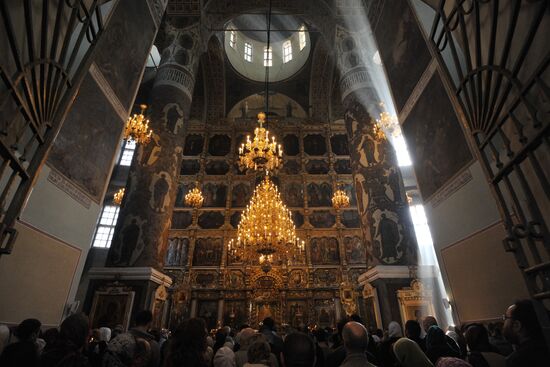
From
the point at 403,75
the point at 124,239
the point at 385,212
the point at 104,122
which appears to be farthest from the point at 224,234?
the point at 403,75

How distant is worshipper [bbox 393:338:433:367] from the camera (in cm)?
241

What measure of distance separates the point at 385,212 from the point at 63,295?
27.9ft

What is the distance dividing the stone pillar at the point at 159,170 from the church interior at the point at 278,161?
0.07 metres

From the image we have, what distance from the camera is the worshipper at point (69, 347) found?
1639mm

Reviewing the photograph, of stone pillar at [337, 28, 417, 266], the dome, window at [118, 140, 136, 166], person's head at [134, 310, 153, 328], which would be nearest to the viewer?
person's head at [134, 310, 153, 328]

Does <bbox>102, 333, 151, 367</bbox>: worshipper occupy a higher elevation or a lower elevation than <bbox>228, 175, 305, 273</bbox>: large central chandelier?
lower

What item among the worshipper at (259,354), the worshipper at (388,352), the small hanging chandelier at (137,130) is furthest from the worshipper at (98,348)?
the small hanging chandelier at (137,130)

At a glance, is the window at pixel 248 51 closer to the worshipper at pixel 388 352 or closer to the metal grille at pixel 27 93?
the metal grille at pixel 27 93

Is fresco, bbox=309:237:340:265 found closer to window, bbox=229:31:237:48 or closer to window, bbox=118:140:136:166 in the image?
window, bbox=118:140:136:166

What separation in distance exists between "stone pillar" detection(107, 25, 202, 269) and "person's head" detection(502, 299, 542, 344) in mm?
9004

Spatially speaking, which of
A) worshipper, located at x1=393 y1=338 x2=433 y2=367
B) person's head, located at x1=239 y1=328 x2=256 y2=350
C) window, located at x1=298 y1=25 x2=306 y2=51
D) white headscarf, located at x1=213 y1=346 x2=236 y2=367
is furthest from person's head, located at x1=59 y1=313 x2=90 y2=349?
window, located at x1=298 y1=25 x2=306 y2=51

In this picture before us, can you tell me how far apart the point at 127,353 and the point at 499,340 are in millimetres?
4216

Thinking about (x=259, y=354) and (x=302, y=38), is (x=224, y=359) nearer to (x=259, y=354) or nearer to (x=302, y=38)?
(x=259, y=354)

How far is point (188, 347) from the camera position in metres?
1.87
